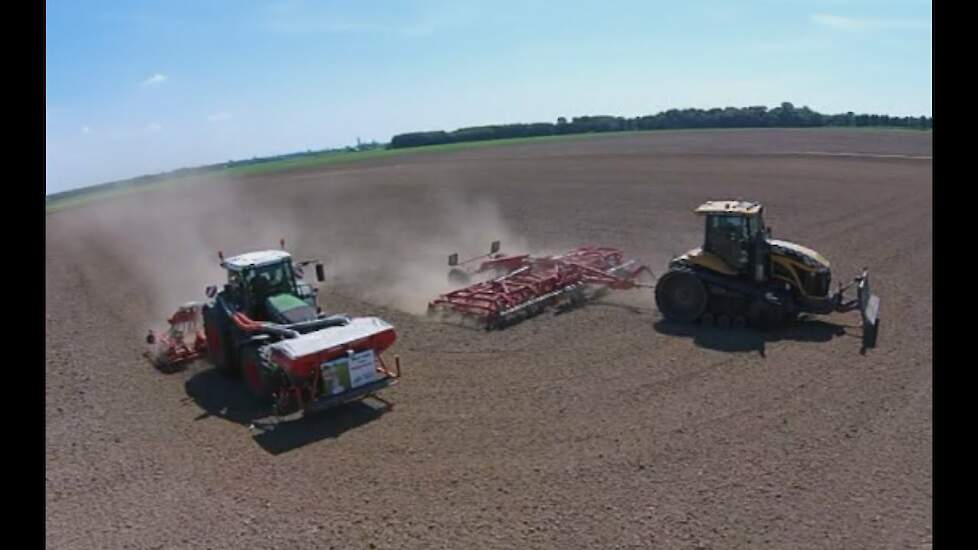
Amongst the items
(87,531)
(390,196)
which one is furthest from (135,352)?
(390,196)

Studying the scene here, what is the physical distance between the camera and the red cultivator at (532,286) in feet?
51.7

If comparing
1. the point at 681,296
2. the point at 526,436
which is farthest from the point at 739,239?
the point at 526,436

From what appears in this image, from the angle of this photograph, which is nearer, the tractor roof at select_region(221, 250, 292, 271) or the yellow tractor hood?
the tractor roof at select_region(221, 250, 292, 271)

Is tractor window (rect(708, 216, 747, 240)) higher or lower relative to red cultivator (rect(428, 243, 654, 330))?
higher

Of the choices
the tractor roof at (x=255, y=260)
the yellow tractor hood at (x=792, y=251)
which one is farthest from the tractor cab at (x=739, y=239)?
the tractor roof at (x=255, y=260)

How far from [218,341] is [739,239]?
408 inches

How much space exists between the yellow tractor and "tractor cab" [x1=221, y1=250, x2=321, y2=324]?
7.45 meters

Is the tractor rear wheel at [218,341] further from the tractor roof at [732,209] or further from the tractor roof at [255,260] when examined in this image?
the tractor roof at [732,209]

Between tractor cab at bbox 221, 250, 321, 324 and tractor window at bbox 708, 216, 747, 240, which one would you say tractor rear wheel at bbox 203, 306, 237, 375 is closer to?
tractor cab at bbox 221, 250, 321, 324

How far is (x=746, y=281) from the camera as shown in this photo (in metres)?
14.6

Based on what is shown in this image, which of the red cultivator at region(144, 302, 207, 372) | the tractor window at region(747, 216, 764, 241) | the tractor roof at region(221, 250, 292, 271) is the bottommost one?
the red cultivator at region(144, 302, 207, 372)

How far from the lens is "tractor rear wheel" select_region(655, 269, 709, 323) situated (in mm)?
14836

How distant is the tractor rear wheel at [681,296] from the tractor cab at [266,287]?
23.6 feet

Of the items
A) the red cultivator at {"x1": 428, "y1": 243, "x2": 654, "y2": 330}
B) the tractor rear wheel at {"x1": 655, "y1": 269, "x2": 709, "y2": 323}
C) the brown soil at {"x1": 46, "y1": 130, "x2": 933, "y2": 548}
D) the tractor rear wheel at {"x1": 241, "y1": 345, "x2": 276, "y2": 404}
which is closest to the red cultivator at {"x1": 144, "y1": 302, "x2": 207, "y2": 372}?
the brown soil at {"x1": 46, "y1": 130, "x2": 933, "y2": 548}
